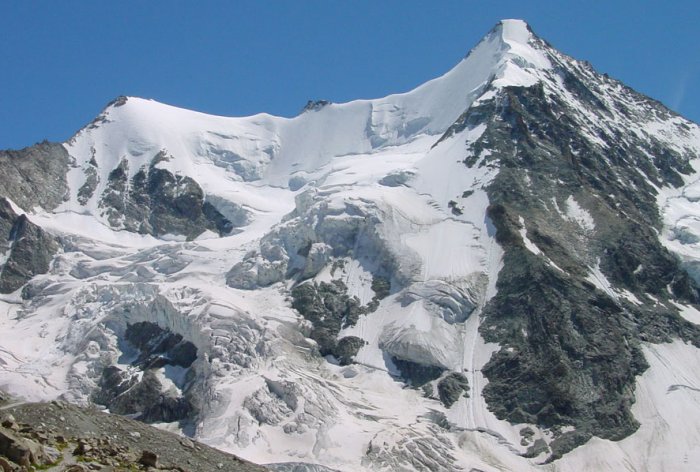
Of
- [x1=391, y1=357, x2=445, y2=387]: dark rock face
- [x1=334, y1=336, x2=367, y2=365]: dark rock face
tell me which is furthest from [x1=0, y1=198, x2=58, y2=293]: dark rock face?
[x1=391, y1=357, x2=445, y2=387]: dark rock face

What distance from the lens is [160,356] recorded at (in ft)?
473

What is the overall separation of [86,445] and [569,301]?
12227cm

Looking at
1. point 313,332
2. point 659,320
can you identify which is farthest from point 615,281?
point 313,332

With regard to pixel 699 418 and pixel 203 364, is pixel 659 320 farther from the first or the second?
pixel 203 364

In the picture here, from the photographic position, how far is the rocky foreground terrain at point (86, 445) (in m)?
37.4

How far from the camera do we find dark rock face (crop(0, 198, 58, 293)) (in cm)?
17738

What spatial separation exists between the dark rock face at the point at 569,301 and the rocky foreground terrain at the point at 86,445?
7988 cm

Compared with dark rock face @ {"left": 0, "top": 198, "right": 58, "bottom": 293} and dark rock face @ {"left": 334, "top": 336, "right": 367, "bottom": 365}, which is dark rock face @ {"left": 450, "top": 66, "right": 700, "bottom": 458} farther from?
dark rock face @ {"left": 0, "top": 198, "right": 58, "bottom": 293}

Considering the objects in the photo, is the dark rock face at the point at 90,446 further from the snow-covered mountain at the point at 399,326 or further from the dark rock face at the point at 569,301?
the dark rock face at the point at 569,301

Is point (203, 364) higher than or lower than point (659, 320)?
lower

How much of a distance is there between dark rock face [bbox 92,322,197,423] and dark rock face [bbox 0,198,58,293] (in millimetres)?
34689

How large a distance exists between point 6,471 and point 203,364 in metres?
105

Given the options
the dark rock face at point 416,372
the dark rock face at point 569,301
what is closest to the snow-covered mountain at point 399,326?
the dark rock face at point 416,372

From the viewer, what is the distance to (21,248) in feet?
598
